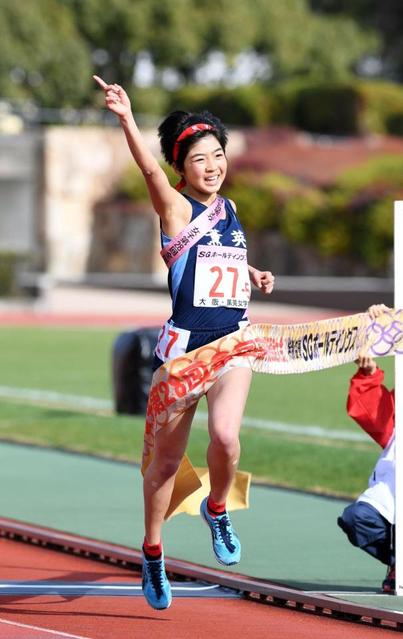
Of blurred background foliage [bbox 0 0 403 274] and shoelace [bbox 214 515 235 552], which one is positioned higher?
blurred background foliage [bbox 0 0 403 274]

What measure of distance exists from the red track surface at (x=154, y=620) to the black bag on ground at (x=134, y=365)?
7.33 metres

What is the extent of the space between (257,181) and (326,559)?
1462 inches

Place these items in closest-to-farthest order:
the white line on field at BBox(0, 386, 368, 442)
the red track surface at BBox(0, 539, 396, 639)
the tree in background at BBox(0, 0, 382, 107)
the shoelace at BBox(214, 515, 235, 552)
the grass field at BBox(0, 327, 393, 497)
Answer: the red track surface at BBox(0, 539, 396, 639)
the shoelace at BBox(214, 515, 235, 552)
the grass field at BBox(0, 327, 393, 497)
the white line on field at BBox(0, 386, 368, 442)
the tree in background at BBox(0, 0, 382, 107)

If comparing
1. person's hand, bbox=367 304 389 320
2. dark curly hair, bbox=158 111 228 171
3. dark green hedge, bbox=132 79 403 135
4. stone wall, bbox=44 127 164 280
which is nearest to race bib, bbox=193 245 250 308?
dark curly hair, bbox=158 111 228 171

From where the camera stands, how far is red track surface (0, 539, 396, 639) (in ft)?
22.2

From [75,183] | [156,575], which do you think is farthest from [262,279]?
[75,183]

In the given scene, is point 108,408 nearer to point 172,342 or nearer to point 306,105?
point 172,342

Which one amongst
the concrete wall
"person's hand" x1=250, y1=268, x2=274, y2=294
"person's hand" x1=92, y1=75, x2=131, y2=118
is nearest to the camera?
"person's hand" x1=92, y1=75, x2=131, y2=118

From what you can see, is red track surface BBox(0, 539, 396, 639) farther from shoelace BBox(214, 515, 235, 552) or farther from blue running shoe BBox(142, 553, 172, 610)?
shoelace BBox(214, 515, 235, 552)

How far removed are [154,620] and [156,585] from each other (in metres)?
0.32

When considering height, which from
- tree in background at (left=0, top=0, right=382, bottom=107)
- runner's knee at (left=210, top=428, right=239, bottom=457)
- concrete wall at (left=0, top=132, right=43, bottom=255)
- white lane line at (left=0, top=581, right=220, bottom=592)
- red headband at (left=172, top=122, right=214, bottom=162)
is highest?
tree in background at (left=0, top=0, right=382, bottom=107)

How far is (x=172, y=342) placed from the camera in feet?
22.7

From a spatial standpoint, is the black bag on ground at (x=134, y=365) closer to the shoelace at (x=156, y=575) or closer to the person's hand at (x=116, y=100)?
the shoelace at (x=156, y=575)

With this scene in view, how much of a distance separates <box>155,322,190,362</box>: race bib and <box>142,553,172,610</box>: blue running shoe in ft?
3.03
